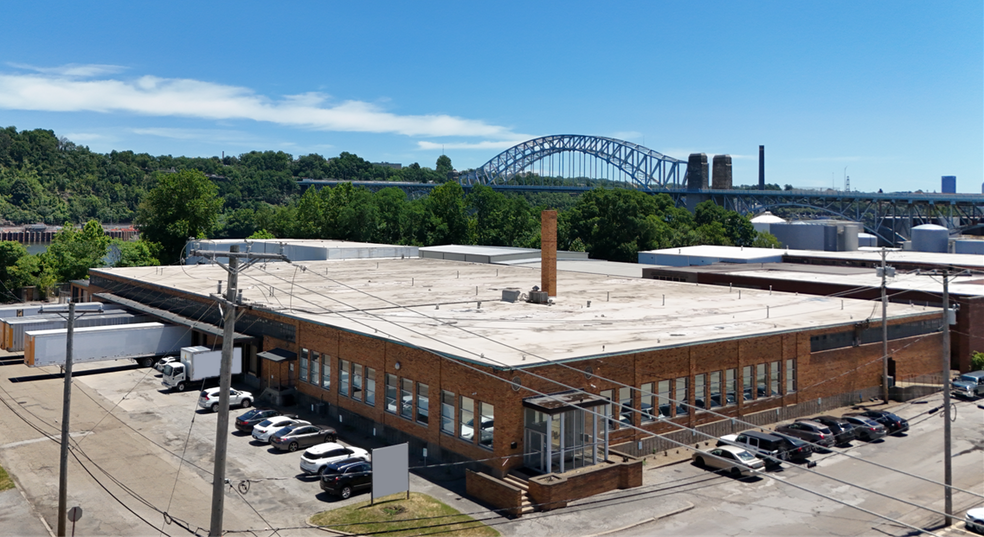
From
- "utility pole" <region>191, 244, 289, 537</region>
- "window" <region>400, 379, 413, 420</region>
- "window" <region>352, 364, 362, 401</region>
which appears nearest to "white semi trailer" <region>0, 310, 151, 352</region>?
"window" <region>352, 364, 362, 401</region>

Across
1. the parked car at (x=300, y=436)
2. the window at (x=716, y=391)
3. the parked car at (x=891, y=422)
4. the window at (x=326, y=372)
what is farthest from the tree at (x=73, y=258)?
the parked car at (x=891, y=422)

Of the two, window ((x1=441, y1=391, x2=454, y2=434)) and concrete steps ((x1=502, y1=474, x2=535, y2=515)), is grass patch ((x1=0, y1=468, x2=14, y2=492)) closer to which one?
window ((x1=441, y1=391, x2=454, y2=434))

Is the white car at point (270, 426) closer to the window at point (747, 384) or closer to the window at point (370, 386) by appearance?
the window at point (370, 386)

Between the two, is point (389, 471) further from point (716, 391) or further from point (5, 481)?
point (716, 391)

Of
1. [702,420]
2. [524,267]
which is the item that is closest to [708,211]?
[524,267]

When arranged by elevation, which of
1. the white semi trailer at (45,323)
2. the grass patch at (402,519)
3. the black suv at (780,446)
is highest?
the white semi trailer at (45,323)

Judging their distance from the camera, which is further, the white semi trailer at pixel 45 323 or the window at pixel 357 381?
the white semi trailer at pixel 45 323

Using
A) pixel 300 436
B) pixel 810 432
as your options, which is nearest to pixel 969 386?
pixel 810 432

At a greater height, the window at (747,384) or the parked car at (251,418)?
the window at (747,384)
